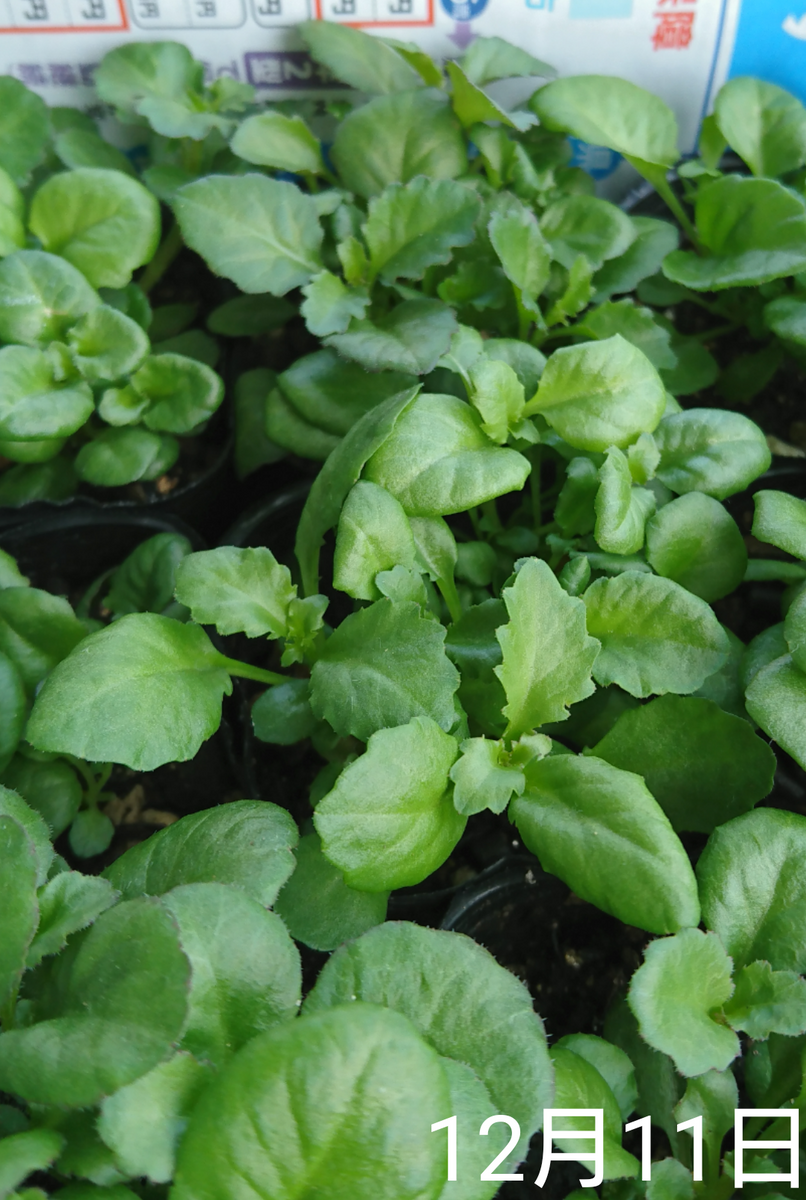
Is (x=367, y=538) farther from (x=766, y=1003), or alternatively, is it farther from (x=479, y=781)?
(x=766, y=1003)

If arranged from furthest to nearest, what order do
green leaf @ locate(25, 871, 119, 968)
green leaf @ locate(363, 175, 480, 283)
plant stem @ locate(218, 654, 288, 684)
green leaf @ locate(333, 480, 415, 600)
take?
green leaf @ locate(363, 175, 480, 283) → plant stem @ locate(218, 654, 288, 684) → green leaf @ locate(333, 480, 415, 600) → green leaf @ locate(25, 871, 119, 968)

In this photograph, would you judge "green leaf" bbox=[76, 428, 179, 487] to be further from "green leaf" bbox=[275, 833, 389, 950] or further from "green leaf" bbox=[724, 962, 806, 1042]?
"green leaf" bbox=[724, 962, 806, 1042]

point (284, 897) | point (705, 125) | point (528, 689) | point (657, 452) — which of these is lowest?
point (284, 897)

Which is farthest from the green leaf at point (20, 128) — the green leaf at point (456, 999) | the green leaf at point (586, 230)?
the green leaf at point (456, 999)

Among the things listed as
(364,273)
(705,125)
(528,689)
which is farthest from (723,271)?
(528,689)

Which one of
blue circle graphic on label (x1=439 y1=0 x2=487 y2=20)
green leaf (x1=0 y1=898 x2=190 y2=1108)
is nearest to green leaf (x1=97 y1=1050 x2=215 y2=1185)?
green leaf (x1=0 y1=898 x2=190 y2=1108)

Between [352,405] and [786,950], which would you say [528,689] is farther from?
[352,405]
